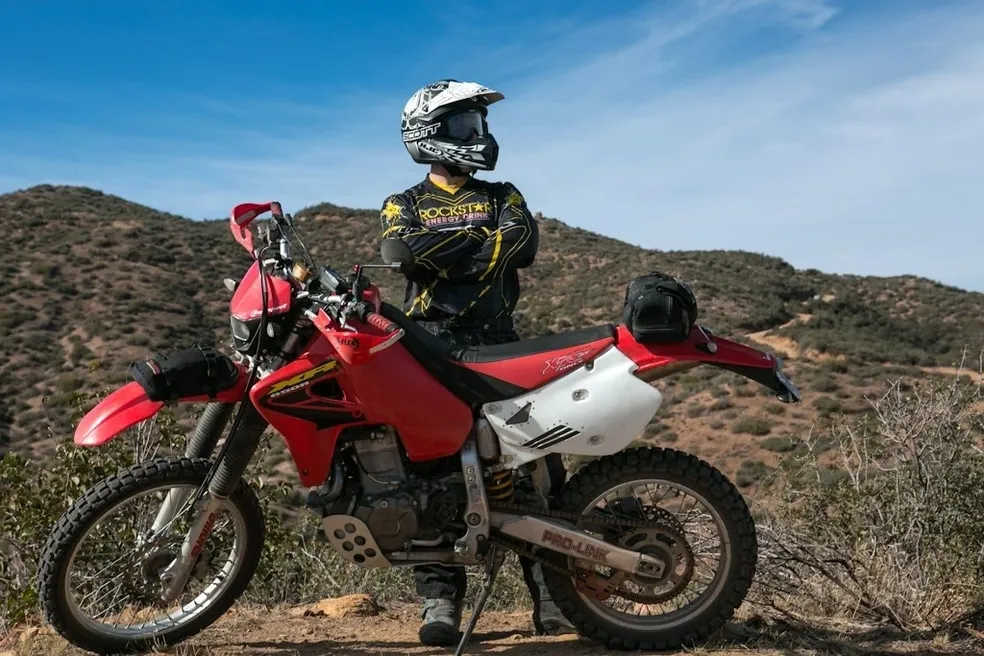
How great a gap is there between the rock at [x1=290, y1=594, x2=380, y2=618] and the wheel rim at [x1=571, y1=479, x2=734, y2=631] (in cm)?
141

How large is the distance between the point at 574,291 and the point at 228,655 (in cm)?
3264

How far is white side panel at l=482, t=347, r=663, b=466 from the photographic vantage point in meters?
3.66

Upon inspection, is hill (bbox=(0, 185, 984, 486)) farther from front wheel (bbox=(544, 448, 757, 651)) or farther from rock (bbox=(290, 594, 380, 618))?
front wheel (bbox=(544, 448, 757, 651))

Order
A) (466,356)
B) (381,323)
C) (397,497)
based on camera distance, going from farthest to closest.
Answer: (466,356)
(397,497)
(381,323)

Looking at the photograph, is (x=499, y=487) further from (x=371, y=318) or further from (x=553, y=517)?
(x=371, y=318)

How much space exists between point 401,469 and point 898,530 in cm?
347

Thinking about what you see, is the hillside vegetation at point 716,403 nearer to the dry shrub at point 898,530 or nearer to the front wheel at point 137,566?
the dry shrub at point 898,530

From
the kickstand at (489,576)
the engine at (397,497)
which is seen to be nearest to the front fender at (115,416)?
the engine at (397,497)

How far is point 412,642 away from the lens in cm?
423

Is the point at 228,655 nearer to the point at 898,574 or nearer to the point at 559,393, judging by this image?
the point at 559,393

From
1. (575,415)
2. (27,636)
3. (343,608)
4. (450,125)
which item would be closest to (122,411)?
(27,636)

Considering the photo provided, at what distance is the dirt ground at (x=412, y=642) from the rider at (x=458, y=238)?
0.19 metres

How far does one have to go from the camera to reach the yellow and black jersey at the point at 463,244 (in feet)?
14.0

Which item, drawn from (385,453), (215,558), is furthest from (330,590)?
(385,453)
